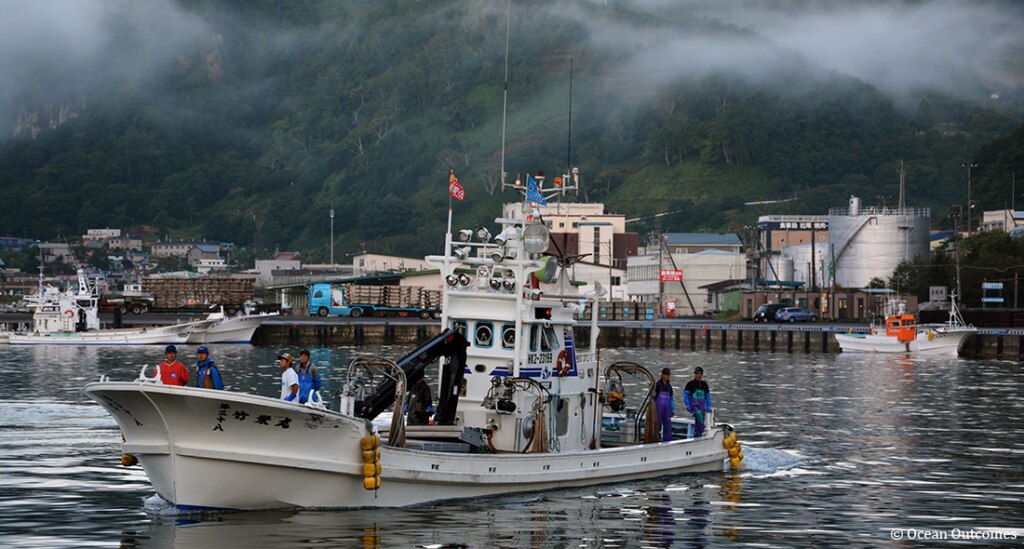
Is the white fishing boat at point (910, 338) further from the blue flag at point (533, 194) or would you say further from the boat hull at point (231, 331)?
the blue flag at point (533, 194)

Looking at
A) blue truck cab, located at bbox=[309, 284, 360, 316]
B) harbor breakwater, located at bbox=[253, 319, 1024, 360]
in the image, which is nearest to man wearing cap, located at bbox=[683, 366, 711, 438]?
harbor breakwater, located at bbox=[253, 319, 1024, 360]

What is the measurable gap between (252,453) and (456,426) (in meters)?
5.56

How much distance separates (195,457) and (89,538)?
240 cm

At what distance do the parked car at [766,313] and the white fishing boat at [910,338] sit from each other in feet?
85.2

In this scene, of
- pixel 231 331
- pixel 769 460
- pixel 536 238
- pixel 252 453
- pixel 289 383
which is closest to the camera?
pixel 252 453

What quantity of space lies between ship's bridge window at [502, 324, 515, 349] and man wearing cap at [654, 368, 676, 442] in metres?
4.73

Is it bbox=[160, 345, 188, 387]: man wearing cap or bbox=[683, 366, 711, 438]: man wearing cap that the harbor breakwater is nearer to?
bbox=[683, 366, 711, 438]: man wearing cap

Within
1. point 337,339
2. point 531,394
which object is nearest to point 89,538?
point 531,394

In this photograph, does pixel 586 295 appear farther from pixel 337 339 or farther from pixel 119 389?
pixel 337 339

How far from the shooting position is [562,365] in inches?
1236

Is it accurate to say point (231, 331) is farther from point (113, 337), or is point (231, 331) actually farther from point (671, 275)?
point (671, 275)

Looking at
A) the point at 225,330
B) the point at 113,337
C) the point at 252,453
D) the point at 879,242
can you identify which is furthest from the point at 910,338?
the point at 252,453

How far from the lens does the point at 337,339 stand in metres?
106

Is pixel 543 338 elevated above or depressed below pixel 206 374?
above
